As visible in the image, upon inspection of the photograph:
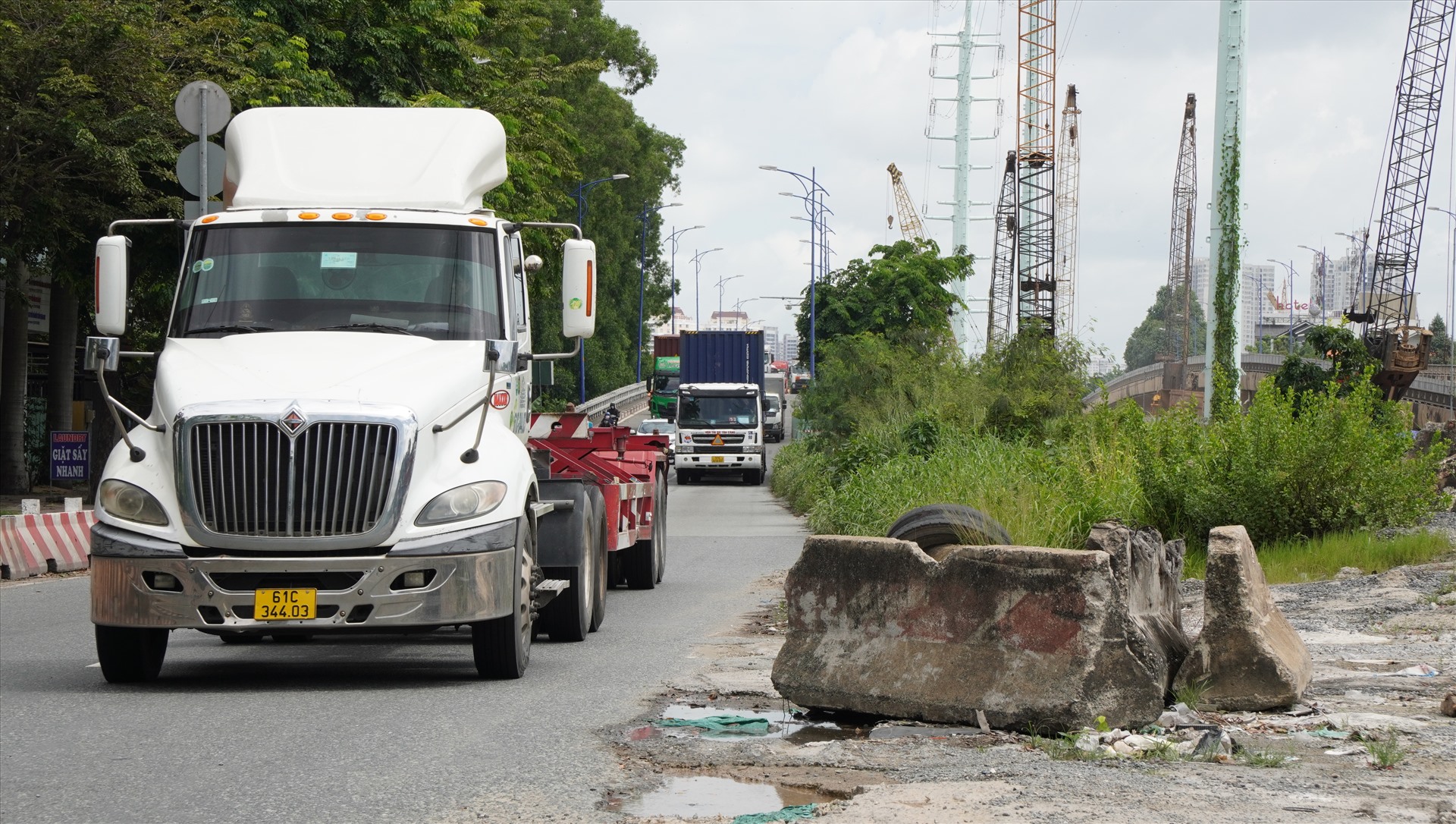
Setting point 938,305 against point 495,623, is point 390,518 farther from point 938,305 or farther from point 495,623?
point 938,305

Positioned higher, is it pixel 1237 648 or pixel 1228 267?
pixel 1228 267

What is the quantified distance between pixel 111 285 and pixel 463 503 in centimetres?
283

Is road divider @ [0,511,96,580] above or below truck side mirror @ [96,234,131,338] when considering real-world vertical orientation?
below

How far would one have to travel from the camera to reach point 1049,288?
77.6m

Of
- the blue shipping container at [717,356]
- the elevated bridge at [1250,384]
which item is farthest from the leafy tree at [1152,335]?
the blue shipping container at [717,356]

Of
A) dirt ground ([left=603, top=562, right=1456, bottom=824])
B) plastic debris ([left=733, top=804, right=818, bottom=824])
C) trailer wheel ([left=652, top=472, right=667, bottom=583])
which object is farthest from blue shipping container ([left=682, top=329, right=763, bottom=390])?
plastic debris ([left=733, top=804, right=818, bottom=824])

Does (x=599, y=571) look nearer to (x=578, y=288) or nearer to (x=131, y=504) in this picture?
(x=578, y=288)

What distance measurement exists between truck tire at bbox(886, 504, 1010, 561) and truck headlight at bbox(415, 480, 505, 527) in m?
2.30

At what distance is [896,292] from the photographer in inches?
2339

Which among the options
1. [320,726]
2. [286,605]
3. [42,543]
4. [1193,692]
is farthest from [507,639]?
[42,543]

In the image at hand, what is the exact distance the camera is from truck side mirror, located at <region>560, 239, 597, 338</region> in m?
10.4

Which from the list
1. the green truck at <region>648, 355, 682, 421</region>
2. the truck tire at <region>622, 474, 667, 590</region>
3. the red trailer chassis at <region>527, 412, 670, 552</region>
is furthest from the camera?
the green truck at <region>648, 355, 682, 421</region>

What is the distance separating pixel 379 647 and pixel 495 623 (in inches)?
92.4

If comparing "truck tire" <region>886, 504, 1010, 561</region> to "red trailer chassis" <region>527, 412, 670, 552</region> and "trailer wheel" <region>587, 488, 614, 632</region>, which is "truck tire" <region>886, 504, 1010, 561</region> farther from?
"trailer wheel" <region>587, 488, 614, 632</region>
